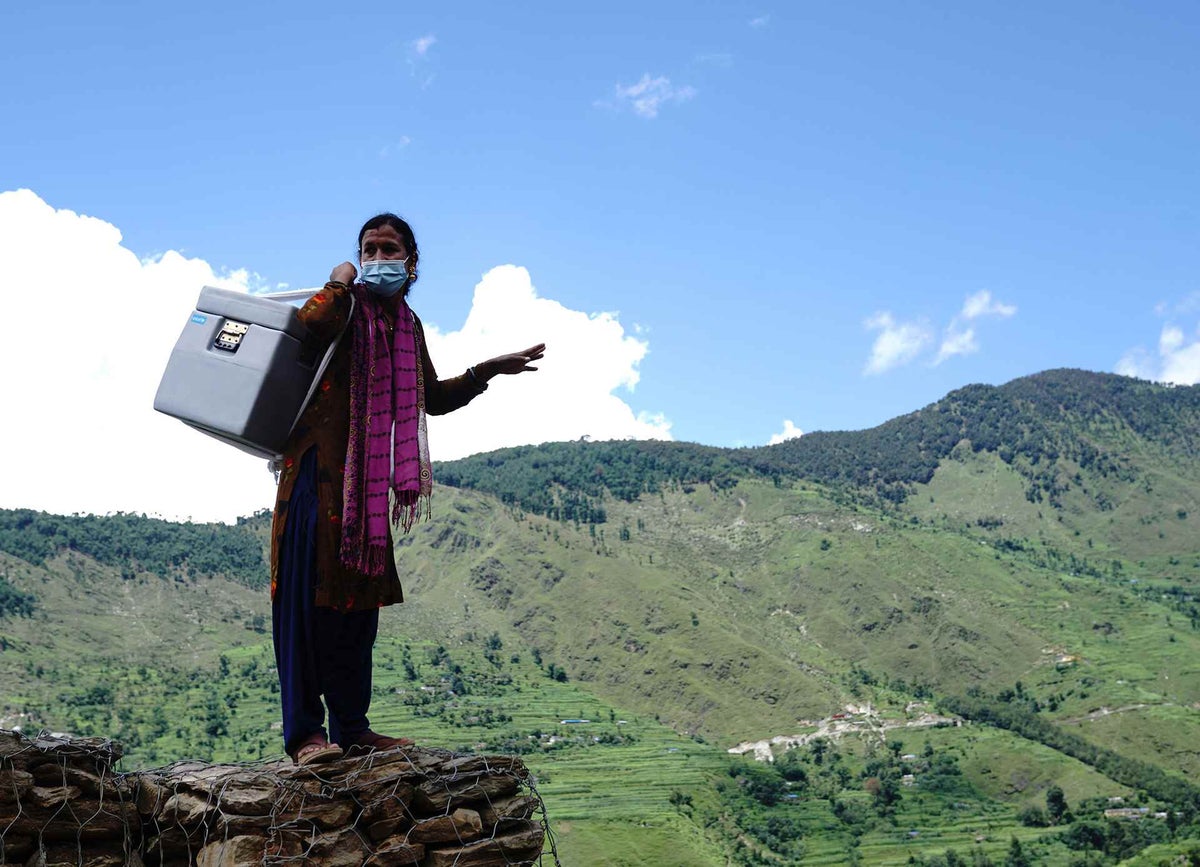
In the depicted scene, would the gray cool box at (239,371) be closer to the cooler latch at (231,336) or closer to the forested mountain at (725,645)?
the cooler latch at (231,336)

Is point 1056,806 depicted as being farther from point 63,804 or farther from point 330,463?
point 63,804

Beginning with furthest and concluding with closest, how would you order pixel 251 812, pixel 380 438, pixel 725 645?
pixel 725 645 → pixel 380 438 → pixel 251 812

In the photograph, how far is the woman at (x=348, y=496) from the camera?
4500mm

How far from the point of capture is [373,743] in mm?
4586

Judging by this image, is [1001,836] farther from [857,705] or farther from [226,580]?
[226,580]

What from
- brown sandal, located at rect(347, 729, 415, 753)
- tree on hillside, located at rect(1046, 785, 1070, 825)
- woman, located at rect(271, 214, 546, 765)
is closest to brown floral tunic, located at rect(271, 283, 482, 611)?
woman, located at rect(271, 214, 546, 765)

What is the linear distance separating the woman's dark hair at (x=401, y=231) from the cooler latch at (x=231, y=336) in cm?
68

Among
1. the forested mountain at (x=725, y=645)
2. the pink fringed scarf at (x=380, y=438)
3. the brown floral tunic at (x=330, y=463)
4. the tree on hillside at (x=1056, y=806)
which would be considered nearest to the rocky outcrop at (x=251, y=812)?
the brown floral tunic at (x=330, y=463)

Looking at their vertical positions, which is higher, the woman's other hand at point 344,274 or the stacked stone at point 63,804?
the woman's other hand at point 344,274

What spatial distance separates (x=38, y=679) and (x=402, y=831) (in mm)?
66904

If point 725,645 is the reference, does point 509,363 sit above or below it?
above

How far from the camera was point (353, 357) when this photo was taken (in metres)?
4.66

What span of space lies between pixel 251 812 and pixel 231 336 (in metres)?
1.75

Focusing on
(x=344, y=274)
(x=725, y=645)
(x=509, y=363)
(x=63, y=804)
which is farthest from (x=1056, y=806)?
(x=63, y=804)
